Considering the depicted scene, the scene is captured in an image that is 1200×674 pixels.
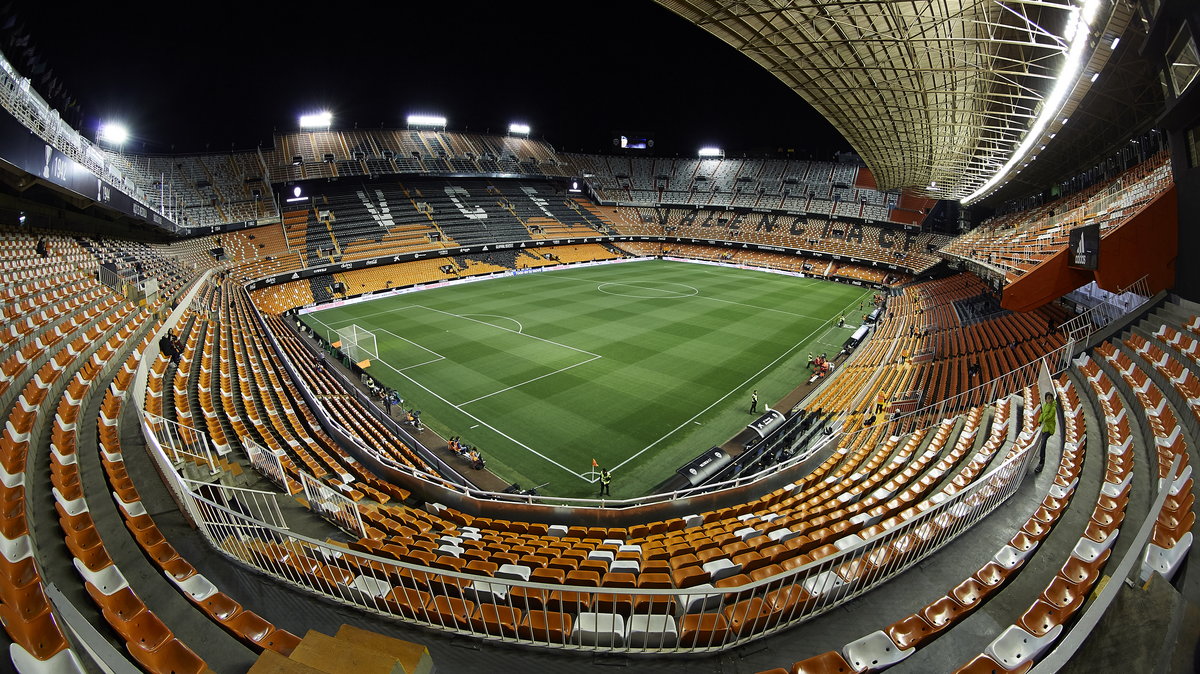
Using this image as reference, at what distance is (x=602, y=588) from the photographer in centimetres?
439

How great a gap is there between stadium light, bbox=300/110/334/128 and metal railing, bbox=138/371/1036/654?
59601 millimetres

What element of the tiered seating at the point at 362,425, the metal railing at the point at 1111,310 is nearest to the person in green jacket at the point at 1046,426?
the metal railing at the point at 1111,310

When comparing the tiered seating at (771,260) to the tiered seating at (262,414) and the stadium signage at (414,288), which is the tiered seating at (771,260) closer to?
the stadium signage at (414,288)

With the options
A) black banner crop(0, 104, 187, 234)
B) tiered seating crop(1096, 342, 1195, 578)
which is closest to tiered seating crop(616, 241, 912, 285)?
tiered seating crop(1096, 342, 1195, 578)

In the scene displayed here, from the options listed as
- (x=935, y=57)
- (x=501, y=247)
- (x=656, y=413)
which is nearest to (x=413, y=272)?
(x=501, y=247)

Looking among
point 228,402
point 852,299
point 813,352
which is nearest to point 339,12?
point 228,402

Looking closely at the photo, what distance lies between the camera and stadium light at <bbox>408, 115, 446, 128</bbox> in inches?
2482

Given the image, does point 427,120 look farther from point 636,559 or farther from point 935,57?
point 636,559

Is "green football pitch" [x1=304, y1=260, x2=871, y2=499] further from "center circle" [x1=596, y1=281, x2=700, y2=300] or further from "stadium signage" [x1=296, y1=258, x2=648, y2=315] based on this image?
"stadium signage" [x1=296, y1=258, x2=648, y2=315]

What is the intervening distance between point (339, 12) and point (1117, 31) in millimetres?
49356

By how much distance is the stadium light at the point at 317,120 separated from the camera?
54781mm

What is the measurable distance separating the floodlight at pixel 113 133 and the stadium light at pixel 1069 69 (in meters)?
54.9

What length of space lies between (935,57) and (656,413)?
16598mm

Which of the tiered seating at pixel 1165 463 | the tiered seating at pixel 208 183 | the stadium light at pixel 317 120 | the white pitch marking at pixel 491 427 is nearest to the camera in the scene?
the tiered seating at pixel 1165 463
